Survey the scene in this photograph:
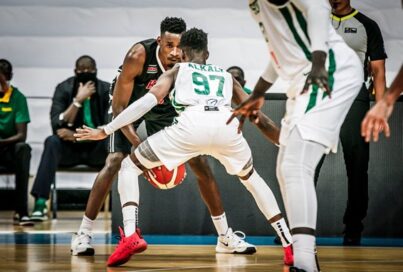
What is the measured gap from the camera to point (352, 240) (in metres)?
6.62

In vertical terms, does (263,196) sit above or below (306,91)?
below

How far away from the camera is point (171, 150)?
4996 millimetres

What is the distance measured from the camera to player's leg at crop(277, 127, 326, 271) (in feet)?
11.9

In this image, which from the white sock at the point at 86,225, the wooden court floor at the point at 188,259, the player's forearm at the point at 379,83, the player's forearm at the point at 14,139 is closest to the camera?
the wooden court floor at the point at 188,259

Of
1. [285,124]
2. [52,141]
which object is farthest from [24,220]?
[285,124]

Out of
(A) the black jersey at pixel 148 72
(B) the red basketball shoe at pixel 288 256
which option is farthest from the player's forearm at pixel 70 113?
(B) the red basketball shoe at pixel 288 256

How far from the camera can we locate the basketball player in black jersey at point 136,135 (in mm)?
5656

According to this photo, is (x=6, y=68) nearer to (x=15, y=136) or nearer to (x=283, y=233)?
(x=15, y=136)

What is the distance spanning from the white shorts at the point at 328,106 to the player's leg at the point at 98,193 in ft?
6.71

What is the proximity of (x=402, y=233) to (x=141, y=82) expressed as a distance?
277 cm

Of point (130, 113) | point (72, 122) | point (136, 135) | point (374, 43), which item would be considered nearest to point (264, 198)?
point (136, 135)

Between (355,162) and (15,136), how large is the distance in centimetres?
376

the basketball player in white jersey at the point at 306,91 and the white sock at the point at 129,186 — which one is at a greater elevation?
the basketball player in white jersey at the point at 306,91

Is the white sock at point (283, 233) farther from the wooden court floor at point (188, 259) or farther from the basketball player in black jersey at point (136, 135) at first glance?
the basketball player in black jersey at point (136, 135)
